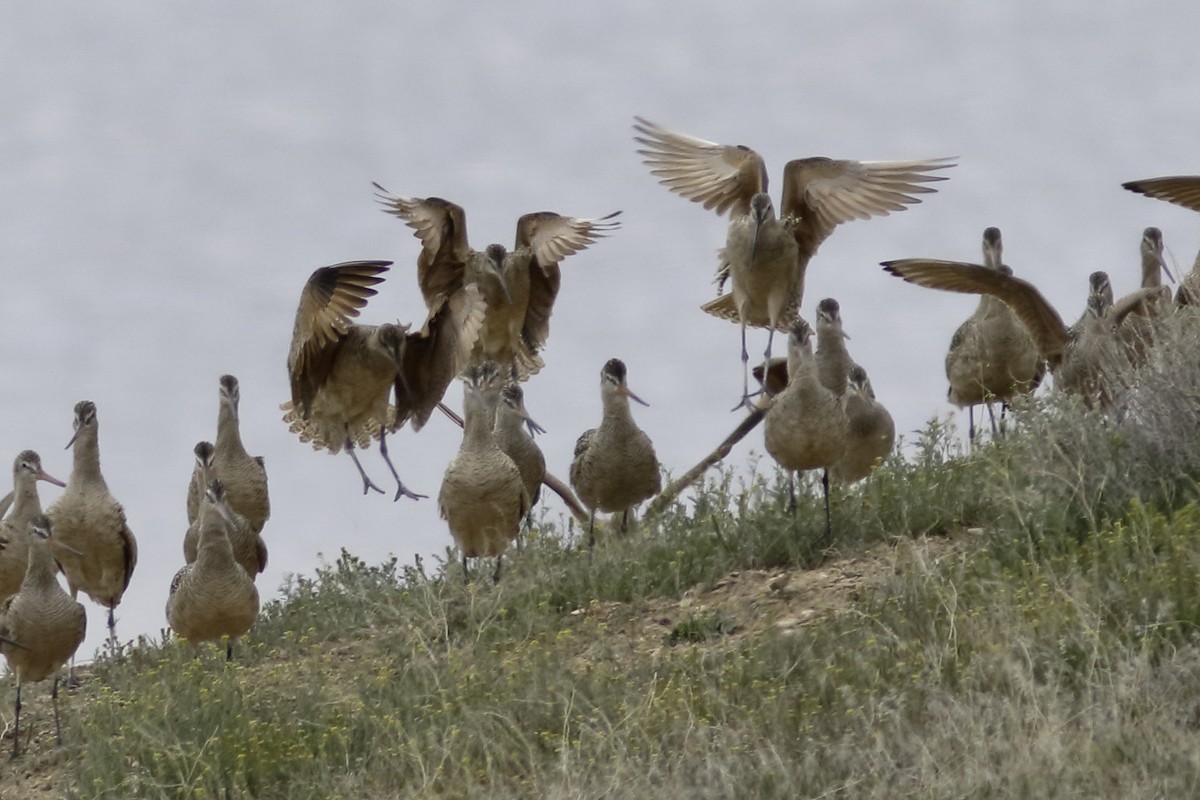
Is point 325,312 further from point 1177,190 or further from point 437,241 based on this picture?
point 1177,190

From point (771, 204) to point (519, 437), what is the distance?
2.85 meters

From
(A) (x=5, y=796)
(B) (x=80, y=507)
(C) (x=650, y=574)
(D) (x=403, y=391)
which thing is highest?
(D) (x=403, y=391)

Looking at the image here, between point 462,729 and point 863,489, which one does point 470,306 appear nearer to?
point 863,489

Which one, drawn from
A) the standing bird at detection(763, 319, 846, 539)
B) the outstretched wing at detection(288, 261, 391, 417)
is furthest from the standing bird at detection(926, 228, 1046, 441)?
the outstretched wing at detection(288, 261, 391, 417)

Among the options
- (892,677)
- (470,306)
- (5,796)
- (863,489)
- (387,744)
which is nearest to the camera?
(892,677)

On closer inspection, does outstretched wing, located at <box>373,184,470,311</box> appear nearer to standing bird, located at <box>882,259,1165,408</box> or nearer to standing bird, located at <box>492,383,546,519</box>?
standing bird, located at <box>492,383,546,519</box>

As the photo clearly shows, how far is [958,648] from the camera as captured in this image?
9.16 m

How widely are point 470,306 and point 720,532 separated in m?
4.09

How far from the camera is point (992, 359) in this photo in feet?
49.4

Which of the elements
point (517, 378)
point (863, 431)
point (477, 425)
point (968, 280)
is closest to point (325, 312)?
point (477, 425)

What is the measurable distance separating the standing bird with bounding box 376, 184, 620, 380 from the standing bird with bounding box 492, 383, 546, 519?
1661 millimetres

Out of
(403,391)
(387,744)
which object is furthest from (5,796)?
(403,391)

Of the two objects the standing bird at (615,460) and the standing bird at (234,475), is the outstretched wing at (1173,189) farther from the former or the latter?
the standing bird at (234,475)

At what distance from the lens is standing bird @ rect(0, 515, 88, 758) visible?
11148mm
